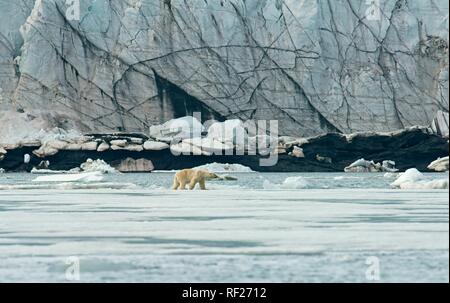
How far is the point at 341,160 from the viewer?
2628cm

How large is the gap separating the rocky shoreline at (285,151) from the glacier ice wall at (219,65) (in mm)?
374

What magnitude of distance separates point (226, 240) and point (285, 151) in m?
19.7

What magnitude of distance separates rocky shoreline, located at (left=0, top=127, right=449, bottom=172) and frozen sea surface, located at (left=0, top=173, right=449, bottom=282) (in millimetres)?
14924

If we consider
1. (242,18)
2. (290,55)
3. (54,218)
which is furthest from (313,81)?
(54,218)

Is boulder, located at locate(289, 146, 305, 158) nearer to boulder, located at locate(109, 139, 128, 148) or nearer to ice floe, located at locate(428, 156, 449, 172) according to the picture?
ice floe, located at locate(428, 156, 449, 172)

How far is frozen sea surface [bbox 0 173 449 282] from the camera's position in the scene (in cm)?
489

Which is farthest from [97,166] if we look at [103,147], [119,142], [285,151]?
[285,151]

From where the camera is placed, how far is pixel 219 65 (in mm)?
25859
